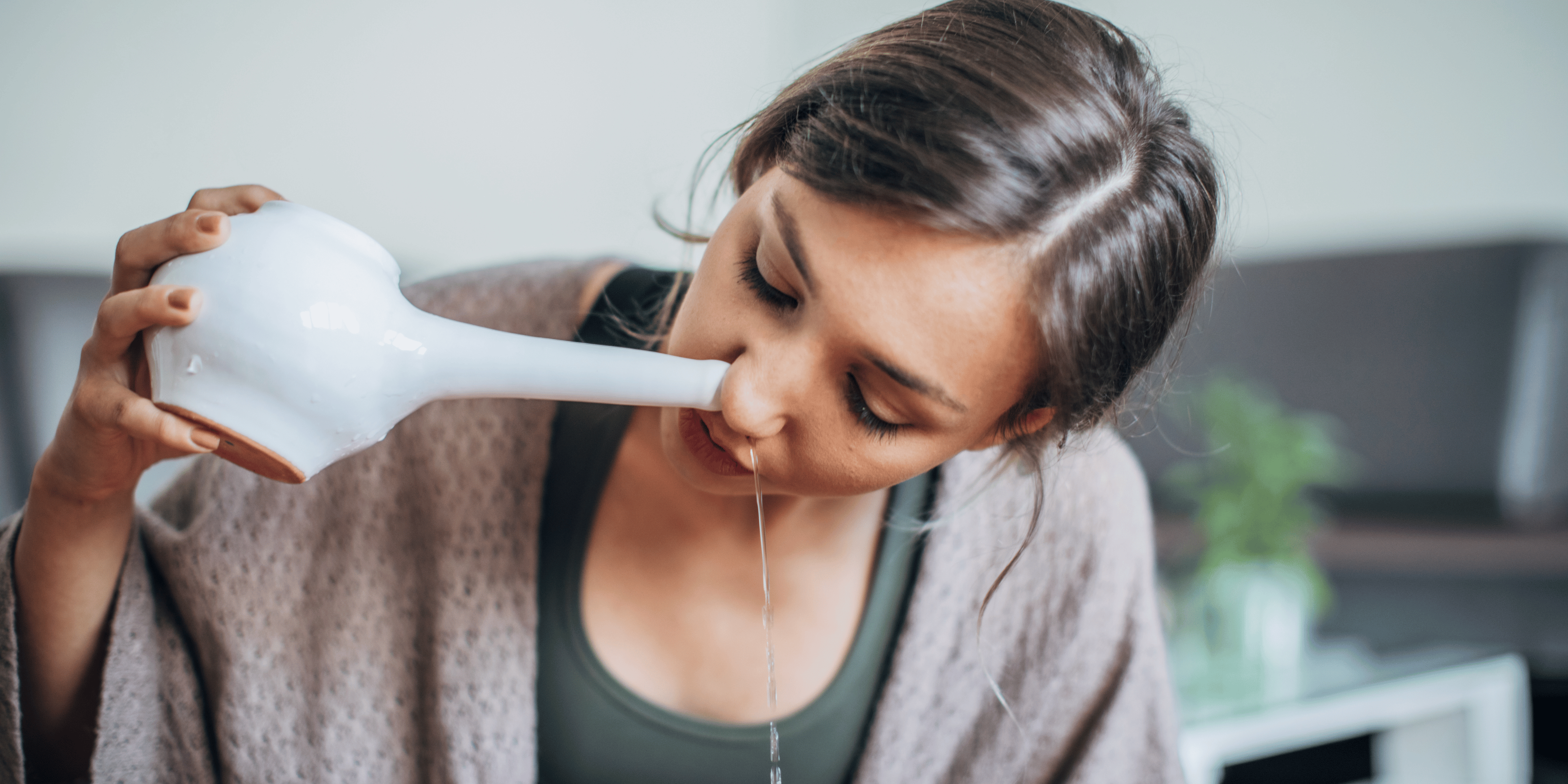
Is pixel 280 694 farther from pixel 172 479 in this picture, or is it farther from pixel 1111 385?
pixel 1111 385

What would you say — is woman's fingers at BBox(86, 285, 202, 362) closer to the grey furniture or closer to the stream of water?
the stream of water

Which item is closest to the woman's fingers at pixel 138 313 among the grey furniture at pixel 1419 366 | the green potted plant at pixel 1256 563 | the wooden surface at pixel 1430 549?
the green potted plant at pixel 1256 563

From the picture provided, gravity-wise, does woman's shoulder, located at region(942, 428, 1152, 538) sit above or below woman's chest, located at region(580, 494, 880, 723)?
above

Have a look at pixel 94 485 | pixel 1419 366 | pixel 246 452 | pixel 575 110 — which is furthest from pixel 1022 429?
pixel 1419 366

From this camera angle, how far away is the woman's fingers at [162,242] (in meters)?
0.43

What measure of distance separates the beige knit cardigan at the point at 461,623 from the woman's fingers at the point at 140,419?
0.70 ft

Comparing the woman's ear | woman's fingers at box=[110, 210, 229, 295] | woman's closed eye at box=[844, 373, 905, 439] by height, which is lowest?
the woman's ear

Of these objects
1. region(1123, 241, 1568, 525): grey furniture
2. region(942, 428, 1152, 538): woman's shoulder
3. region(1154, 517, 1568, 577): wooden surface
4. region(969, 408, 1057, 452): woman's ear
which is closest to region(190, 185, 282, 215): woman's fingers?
region(969, 408, 1057, 452): woman's ear

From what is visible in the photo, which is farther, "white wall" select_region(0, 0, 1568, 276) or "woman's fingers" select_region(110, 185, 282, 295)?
"white wall" select_region(0, 0, 1568, 276)

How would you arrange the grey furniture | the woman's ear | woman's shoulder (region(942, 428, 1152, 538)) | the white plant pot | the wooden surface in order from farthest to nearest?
1. the grey furniture
2. the wooden surface
3. the white plant pot
4. woman's shoulder (region(942, 428, 1152, 538))
5. the woman's ear

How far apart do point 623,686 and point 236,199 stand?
49 cm

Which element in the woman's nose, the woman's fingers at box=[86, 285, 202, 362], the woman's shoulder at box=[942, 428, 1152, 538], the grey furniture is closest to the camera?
the woman's fingers at box=[86, 285, 202, 362]

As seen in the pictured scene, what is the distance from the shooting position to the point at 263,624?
2.29ft

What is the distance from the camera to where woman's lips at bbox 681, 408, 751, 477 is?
61 cm
